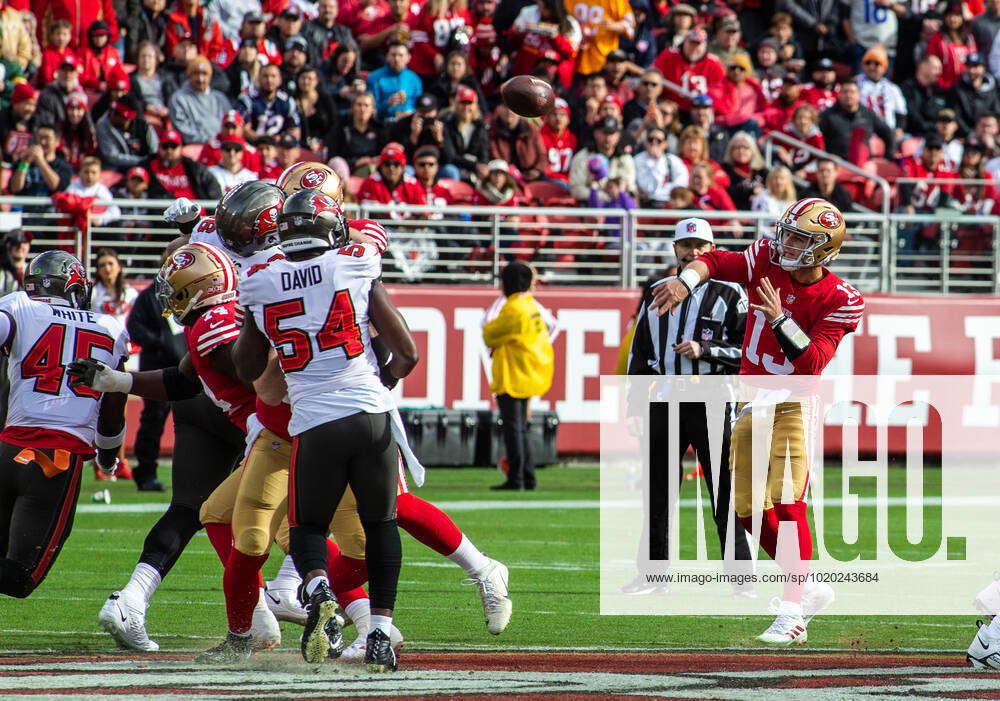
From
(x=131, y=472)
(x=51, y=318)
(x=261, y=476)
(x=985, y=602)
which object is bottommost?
(x=131, y=472)

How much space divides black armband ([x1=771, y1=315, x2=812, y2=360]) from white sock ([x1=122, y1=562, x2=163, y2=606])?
2.84 metres

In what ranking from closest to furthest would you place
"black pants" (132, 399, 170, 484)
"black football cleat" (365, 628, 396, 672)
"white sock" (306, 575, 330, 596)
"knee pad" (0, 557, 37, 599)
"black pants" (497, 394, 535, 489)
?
"white sock" (306, 575, 330, 596), "black football cleat" (365, 628, 396, 672), "knee pad" (0, 557, 37, 599), "black pants" (132, 399, 170, 484), "black pants" (497, 394, 535, 489)

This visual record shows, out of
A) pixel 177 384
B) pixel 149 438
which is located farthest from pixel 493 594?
pixel 149 438

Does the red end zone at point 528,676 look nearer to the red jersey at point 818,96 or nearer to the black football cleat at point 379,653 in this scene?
the black football cleat at point 379,653

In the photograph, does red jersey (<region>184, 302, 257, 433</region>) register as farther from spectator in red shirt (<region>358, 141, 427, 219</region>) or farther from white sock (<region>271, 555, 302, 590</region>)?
spectator in red shirt (<region>358, 141, 427, 219</region>)

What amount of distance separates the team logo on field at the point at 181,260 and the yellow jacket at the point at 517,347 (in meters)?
7.83

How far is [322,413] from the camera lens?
5.76 meters

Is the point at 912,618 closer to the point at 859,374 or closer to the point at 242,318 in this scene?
the point at 242,318

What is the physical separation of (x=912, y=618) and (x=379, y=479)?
317cm

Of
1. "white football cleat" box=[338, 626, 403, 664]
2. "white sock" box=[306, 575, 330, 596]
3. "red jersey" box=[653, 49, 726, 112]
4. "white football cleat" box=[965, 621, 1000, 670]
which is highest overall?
"red jersey" box=[653, 49, 726, 112]

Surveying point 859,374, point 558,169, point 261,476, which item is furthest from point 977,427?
point 261,476

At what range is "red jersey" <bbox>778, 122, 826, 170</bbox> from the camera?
19.0 m

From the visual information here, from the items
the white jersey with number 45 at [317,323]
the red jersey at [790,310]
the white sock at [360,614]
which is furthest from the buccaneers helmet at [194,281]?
the red jersey at [790,310]

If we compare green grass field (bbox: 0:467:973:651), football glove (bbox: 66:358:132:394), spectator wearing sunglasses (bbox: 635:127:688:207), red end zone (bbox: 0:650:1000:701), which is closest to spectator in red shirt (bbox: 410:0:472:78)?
spectator wearing sunglasses (bbox: 635:127:688:207)
